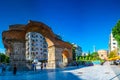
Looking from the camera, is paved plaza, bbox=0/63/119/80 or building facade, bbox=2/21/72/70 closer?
paved plaza, bbox=0/63/119/80

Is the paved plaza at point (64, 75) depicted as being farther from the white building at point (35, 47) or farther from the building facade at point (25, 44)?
the white building at point (35, 47)

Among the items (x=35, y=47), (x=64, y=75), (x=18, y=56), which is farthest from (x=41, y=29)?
(x=35, y=47)

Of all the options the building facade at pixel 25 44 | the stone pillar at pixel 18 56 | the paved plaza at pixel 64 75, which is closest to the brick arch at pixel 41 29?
the building facade at pixel 25 44

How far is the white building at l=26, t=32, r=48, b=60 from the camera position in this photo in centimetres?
12062

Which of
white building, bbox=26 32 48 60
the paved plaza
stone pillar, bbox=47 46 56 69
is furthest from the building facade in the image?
white building, bbox=26 32 48 60

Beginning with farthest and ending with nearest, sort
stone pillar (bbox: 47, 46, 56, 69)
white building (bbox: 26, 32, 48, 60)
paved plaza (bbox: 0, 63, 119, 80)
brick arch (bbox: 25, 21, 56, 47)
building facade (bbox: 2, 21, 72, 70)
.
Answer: white building (bbox: 26, 32, 48, 60), stone pillar (bbox: 47, 46, 56, 69), brick arch (bbox: 25, 21, 56, 47), building facade (bbox: 2, 21, 72, 70), paved plaza (bbox: 0, 63, 119, 80)

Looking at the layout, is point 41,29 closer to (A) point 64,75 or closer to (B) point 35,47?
(A) point 64,75

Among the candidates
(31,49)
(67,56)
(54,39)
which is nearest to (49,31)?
(54,39)

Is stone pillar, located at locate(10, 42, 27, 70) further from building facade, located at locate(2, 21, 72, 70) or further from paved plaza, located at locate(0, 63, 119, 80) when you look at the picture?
paved plaza, located at locate(0, 63, 119, 80)

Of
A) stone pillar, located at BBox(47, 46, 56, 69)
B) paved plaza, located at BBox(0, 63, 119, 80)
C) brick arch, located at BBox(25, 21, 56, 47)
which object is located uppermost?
brick arch, located at BBox(25, 21, 56, 47)

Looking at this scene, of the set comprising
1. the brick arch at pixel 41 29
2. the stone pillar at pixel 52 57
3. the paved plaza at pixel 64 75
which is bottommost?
the paved plaza at pixel 64 75

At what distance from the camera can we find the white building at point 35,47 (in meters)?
121

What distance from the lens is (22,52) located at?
131 ft

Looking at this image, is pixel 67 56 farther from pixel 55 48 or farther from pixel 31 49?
pixel 31 49
